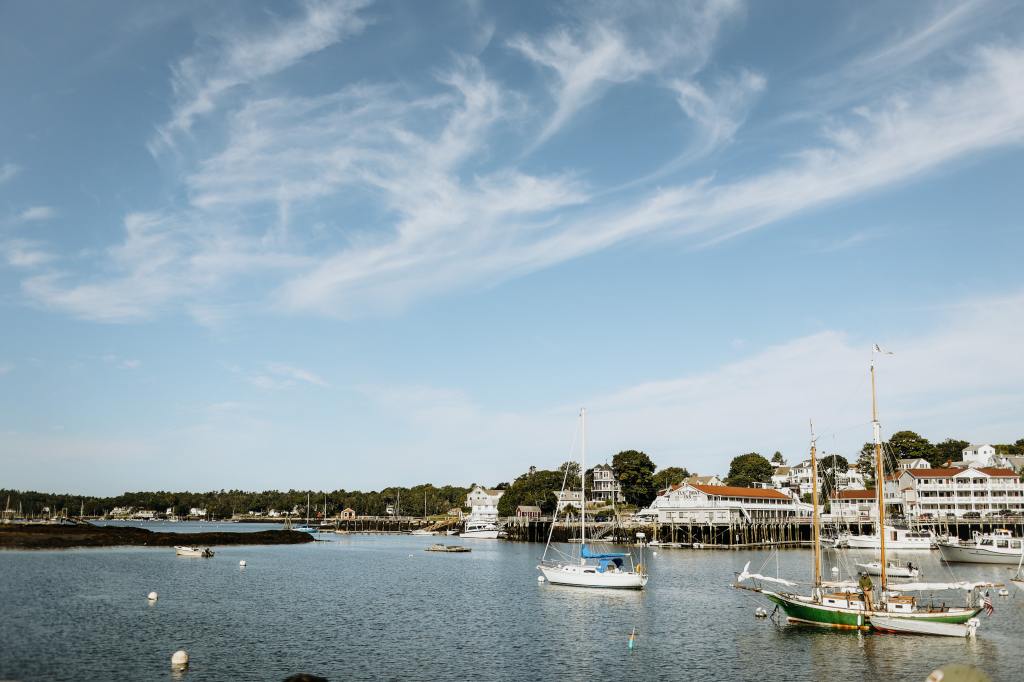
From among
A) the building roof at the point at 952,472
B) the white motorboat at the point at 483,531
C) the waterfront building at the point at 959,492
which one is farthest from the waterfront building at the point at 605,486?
the building roof at the point at 952,472

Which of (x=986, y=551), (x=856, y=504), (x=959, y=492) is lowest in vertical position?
(x=986, y=551)

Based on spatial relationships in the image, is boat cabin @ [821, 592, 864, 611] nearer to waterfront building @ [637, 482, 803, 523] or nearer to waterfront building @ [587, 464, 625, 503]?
waterfront building @ [637, 482, 803, 523]

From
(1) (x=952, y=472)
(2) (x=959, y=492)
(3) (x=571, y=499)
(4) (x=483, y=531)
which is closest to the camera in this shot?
(2) (x=959, y=492)

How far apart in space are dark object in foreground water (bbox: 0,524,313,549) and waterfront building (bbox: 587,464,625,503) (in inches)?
2726

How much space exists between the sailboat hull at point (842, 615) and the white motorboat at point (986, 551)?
57.2m

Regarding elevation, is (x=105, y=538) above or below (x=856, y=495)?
below

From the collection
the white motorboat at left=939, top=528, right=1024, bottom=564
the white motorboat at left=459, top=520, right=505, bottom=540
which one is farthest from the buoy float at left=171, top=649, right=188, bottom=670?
the white motorboat at left=459, top=520, right=505, bottom=540

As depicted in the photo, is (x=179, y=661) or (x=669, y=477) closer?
(x=179, y=661)

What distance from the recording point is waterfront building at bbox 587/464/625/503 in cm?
17600

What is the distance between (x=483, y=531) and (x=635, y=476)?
36.5 meters

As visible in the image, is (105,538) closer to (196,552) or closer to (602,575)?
(196,552)

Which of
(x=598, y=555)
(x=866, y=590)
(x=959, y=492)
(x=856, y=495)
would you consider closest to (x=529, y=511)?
(x=856, y=495)

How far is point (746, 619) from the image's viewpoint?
49.0 m

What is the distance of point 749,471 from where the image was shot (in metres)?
184
